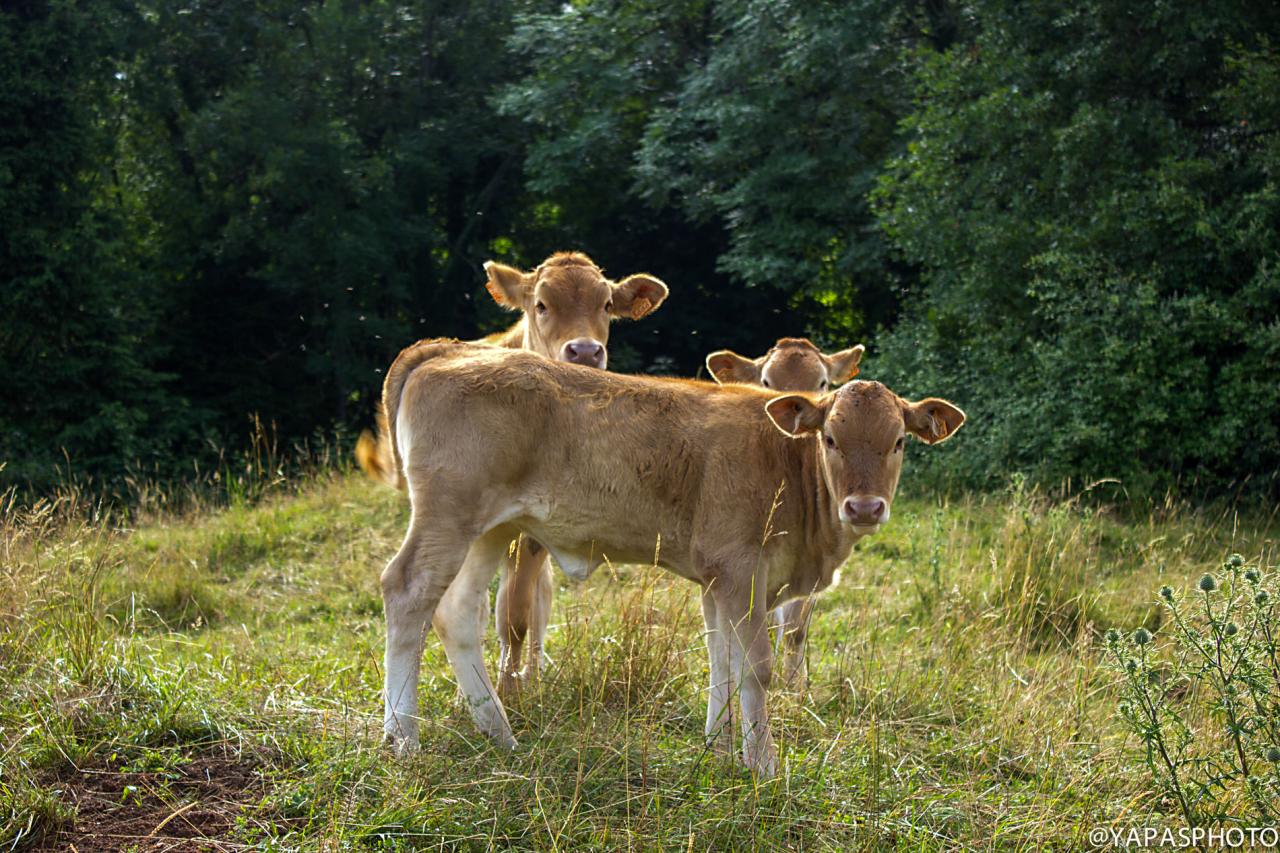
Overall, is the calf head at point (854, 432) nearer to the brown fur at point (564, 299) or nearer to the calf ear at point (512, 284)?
the brown fur at point (564, 299)

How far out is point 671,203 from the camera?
24.2 metres

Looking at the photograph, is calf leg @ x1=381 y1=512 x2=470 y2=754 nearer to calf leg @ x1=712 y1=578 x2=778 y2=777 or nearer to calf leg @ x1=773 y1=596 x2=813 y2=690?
calf leg @ x1=712 y1=578 x2=778 y2=777

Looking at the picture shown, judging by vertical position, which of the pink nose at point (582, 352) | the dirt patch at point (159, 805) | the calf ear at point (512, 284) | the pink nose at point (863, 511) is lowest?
the dirt patch at point (159, 805)

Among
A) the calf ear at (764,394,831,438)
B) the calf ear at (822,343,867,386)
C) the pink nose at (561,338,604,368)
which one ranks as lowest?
the calf ear at (822,343,867,386)

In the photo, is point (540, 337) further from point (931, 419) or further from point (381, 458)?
point (931, 419)

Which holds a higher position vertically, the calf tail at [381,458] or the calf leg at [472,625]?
the calf tail at [381,458]

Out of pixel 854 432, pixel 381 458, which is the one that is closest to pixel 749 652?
pixel 854 432

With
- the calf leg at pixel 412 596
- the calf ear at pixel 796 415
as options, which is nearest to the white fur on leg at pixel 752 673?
the calf ear at pixel 796 415

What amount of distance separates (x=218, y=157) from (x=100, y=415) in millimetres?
5944

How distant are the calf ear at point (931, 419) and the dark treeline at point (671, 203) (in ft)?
25.8

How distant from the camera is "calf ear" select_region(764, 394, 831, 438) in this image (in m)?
5.38

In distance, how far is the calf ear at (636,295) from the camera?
8.65 meters

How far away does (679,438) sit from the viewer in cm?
560

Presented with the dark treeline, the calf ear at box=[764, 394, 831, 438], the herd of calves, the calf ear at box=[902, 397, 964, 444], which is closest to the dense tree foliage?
the dark treeline
